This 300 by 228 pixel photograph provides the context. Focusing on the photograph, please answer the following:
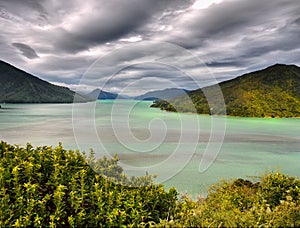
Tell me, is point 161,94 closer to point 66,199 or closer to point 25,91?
point 66,199

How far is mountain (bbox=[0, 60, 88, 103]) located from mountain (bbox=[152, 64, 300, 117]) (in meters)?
90.5

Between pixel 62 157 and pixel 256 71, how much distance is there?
151048 mm

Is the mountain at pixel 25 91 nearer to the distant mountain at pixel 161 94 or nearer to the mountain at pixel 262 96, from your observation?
the mountain at pixel 262 96

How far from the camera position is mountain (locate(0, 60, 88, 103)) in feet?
532

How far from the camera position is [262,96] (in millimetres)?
100375

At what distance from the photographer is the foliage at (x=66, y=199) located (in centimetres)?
343

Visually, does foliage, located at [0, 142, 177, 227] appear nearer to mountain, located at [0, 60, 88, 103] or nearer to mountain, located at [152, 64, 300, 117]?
mountain, located at [152, 64, 300, 117]

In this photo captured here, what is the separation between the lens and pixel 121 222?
11.7ft

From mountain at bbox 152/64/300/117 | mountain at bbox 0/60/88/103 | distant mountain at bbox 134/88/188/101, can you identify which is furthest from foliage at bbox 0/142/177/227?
mountain at bbox 0/60/88/103

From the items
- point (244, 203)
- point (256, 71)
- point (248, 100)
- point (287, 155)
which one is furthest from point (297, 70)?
point (244, 203)

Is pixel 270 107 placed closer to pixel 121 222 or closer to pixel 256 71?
pixel 256 71

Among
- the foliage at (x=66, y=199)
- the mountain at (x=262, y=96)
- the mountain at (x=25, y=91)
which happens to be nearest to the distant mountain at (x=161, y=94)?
the foliage at (x=66, y=199)

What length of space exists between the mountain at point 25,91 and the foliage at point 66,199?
171668 mm

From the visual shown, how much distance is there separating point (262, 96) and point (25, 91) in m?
156
